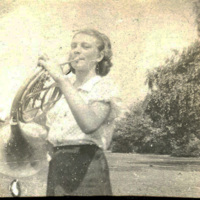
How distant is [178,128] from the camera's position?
3.38 meters

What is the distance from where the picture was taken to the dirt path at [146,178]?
3.29 m

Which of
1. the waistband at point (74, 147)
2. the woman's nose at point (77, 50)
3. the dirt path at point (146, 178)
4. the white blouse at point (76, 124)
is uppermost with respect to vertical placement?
the woman's nose at point (77, 50)

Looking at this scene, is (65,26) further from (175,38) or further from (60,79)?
(175,38)

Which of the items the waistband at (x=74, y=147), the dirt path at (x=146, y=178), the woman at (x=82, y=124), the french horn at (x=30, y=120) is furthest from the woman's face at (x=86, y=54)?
the dirt path at (x=146, y=178)

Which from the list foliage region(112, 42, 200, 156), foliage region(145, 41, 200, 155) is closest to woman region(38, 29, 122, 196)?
foliage region(112, 42, 200, 156)

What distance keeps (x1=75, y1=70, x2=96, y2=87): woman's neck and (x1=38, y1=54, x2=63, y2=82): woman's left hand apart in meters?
0.19

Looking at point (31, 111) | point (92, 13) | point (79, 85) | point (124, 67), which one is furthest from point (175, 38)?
point (31, 111)

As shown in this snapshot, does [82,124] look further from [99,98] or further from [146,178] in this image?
[146,178]

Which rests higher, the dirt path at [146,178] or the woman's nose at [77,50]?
the woman's nose at [77,50]

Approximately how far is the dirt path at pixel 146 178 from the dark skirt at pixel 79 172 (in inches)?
3.7

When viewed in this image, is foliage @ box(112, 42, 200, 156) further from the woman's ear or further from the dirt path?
the woman's ear

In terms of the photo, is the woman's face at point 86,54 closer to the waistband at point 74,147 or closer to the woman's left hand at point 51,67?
the woman's left hand at point 51,67

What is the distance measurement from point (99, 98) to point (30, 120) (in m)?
0.78

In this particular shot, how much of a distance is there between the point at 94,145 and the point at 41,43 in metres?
1.28
